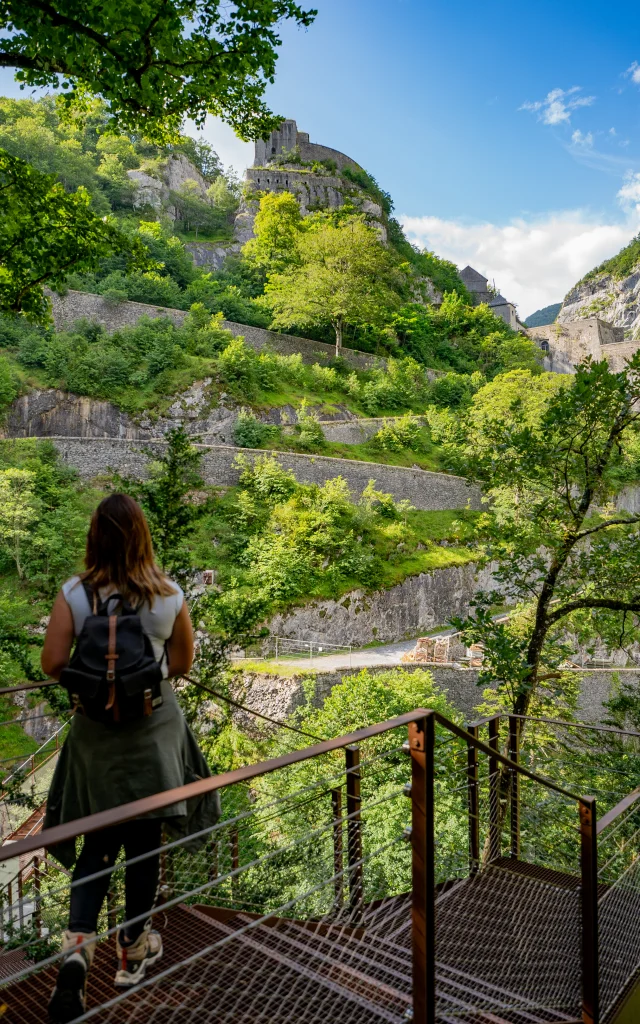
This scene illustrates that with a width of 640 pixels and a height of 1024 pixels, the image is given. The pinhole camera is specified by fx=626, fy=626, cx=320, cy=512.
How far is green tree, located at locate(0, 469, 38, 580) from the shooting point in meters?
14.2

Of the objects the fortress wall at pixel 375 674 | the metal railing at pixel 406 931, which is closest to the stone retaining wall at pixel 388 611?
the fortress wall at pixel 375 674

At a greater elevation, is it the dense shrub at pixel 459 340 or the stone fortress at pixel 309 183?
the stone fortress at pixel 309 183

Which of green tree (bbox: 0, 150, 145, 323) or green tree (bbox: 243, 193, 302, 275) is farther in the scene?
green tree (bbox: 243, 193, 302, 275)

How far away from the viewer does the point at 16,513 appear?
14.3 metres

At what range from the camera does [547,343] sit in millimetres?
52281

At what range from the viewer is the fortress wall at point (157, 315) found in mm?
25219

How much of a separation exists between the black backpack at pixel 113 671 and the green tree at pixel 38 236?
4.83m

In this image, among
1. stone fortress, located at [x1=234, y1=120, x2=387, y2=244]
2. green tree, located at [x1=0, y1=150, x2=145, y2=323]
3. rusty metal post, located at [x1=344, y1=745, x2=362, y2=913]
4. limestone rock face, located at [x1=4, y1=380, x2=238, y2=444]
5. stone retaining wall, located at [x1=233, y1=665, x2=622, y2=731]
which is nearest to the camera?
rusty metal post, located at [x1=344, y1=745, x2=362, y2=913]

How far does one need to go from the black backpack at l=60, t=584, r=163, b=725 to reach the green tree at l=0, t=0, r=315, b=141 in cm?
434

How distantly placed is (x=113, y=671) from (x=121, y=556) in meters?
0.37

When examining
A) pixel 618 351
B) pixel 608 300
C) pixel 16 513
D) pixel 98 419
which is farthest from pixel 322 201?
pixel 608 300

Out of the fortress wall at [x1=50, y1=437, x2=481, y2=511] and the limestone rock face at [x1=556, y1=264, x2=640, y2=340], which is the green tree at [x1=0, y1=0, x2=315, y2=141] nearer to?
the fortress wall at [x1=50, y1=437, x2=481, y2=511]

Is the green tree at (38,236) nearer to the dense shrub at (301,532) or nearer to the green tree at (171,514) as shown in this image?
the green tree at (171,514)

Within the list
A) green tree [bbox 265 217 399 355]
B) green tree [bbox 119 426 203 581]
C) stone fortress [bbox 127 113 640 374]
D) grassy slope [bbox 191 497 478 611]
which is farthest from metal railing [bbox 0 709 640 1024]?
stone fortress [bbox 127 113 640 374]
